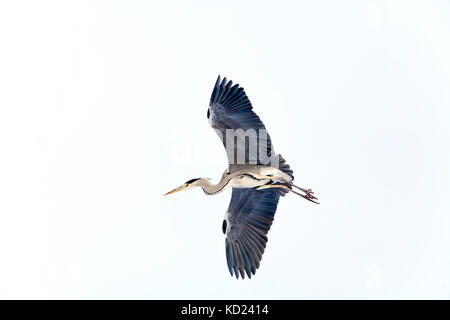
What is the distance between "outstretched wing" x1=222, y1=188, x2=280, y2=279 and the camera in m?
9.12

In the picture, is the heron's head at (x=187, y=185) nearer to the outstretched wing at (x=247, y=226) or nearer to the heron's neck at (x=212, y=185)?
the heron's neck at (x=212, y=185)

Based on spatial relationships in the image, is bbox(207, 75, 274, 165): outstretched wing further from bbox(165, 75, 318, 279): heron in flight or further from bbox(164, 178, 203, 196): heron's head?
bbox(164, 178, 203, 196): heron's head

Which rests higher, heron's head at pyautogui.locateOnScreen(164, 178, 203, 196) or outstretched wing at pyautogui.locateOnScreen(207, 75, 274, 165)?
outstretched wing at pyautogui.locateOnScreen(207, 75, 274, 165)

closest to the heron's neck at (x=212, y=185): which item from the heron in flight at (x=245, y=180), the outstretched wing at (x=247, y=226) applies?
the heron in flight at (x=245, y=180)

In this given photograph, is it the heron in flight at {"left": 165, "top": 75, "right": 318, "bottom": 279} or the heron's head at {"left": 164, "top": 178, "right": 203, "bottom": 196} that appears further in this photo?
the heron's head at {"left": 164, "top": 178, "right": 203, "bottom": 196}

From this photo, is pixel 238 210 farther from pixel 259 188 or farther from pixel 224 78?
pixel 224 78

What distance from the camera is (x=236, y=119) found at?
340 inches

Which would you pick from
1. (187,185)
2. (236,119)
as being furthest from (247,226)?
(236,119)

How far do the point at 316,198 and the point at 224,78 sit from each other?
6.91ft

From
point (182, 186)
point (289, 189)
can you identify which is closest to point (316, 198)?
point (289, 189)

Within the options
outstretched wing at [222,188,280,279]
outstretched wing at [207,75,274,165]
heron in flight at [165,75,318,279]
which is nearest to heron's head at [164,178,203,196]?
heron in flight at [165,75,318,279]

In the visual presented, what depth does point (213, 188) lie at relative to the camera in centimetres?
916

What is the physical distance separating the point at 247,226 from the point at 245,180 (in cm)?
65

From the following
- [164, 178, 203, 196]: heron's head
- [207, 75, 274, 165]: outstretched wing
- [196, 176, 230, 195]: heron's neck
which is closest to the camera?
[207, 75, 274, 165]: outstretched wing
